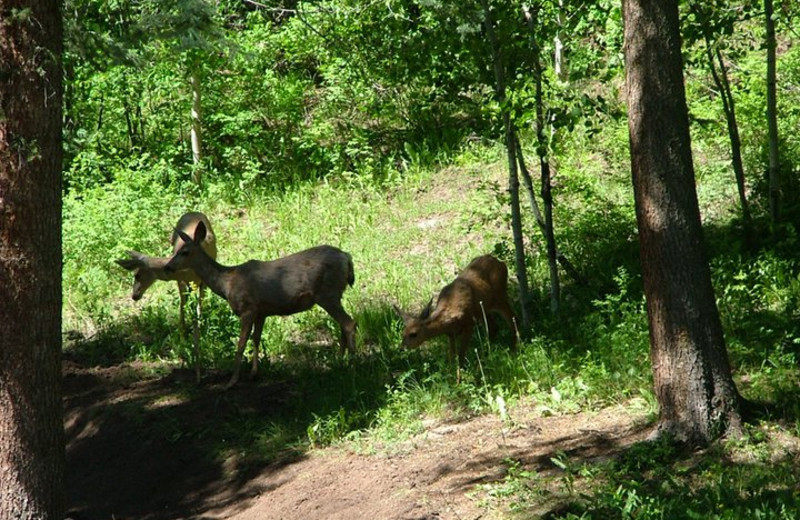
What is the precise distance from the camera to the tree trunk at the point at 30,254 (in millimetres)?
6922

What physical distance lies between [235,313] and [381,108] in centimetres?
762

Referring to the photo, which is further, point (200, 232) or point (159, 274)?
point (159, 274)

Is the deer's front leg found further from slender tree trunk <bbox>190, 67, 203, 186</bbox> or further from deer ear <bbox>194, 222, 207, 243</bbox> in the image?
slender tree trunk <bbox>190, 67, 203, 186</bbox>

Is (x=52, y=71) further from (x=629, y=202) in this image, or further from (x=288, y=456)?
(x=629, y=202)

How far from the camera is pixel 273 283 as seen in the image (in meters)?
10.9

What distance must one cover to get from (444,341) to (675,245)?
440 cm

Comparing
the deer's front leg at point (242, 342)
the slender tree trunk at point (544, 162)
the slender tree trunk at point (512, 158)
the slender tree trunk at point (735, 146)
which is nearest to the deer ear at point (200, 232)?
the deer's front leg at point (242, 342)

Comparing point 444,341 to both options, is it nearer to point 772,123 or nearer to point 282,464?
point 282,464

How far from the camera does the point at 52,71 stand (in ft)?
23.2

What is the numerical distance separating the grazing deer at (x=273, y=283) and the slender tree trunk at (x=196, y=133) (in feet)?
23.8

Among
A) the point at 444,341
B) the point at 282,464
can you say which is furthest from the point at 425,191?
the point at 282,464

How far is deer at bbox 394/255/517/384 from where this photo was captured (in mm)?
10219

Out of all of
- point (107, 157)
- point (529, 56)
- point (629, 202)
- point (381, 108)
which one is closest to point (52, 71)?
point (529, 56)

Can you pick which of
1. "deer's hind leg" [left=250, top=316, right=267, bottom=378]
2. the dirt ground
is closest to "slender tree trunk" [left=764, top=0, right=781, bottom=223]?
the dirt ground
